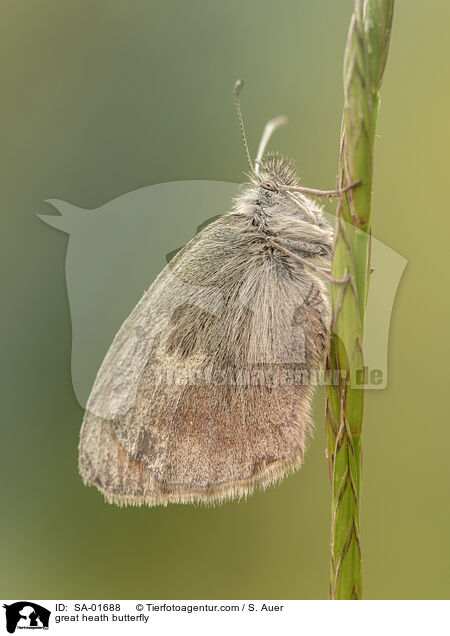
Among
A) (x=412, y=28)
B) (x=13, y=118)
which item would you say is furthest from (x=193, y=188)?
(x=412, y=28)

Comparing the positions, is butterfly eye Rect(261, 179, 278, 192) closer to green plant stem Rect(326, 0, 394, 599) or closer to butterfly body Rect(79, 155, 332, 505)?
butterfly body Rect(79, 155, 332, 505)

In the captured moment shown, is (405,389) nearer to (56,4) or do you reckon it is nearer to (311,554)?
(311,554)

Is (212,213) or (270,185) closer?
(270,185)

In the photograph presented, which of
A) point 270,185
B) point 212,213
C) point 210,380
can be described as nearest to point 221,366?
point 210,380

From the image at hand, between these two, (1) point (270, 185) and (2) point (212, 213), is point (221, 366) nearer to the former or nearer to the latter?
(1) point (270, 185)

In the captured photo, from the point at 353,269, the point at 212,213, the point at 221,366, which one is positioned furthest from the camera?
the point at 212,213

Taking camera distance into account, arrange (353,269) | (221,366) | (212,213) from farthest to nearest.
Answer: (212,213) → (221,366) → (353,269)

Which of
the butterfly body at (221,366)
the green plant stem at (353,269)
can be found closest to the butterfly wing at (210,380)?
the butterfly body at (221,366)
